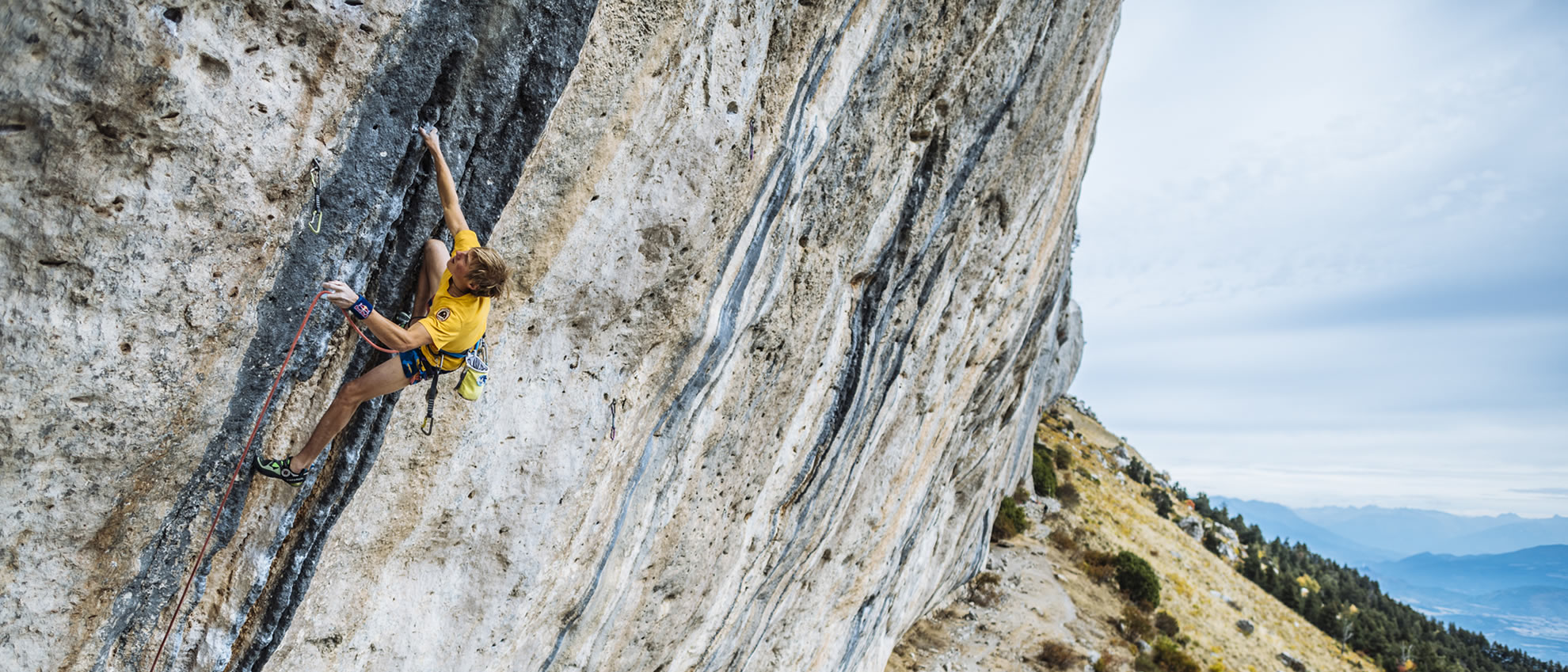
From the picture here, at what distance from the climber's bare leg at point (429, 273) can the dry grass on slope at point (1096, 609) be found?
13.0 meters

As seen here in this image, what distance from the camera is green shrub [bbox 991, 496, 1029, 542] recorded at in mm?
22641

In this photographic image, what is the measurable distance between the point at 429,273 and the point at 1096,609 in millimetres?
21142

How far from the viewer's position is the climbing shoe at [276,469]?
138 inches

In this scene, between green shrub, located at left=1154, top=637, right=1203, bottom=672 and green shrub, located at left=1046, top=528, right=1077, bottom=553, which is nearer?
green shrub, located at left=1154, top=637, right=1203, bottom=672

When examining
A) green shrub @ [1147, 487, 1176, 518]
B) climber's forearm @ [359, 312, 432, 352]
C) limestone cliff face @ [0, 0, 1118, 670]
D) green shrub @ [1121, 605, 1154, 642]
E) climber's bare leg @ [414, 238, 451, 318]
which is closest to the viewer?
limestone cliff face @ [0, 0, 1118, 670]

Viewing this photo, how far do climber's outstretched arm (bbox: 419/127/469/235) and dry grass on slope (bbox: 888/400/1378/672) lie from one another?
43.6 feet

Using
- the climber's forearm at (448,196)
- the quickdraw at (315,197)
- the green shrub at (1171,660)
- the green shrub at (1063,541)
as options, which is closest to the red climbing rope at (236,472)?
the quickdraw at (315,197)

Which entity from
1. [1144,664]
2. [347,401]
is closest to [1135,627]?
[1144,664]

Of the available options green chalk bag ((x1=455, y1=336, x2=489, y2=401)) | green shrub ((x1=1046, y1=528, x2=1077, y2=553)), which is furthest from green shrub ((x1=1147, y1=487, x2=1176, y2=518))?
green chalk bag ((x1=455, y1=336, x2=489, y2=401))

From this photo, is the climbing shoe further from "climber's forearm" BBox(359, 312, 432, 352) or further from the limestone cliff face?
"climber's forearm" BBox(359, 312, 432, 352)

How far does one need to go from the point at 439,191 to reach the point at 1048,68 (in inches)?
272

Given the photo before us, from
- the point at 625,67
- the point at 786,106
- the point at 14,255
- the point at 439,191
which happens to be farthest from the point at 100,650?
the point at 786,106

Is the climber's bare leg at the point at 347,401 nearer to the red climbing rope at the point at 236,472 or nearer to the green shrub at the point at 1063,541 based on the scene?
the red climbing rope at the point at 236,472

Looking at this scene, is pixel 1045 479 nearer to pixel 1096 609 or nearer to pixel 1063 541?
pixel 1063 541
